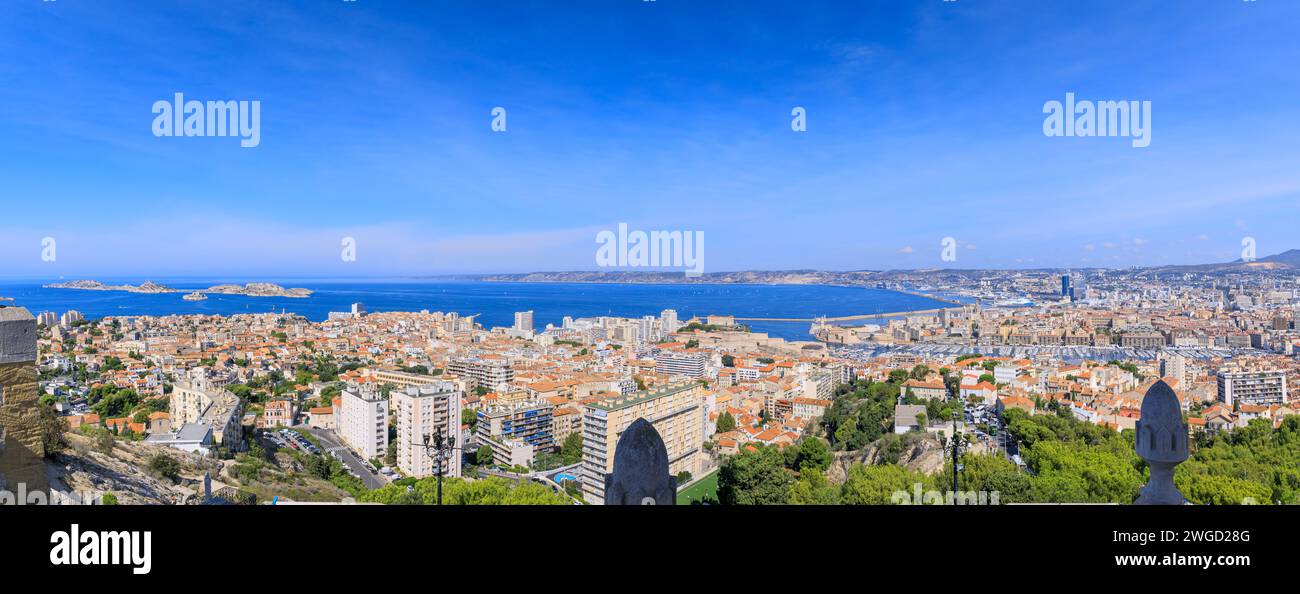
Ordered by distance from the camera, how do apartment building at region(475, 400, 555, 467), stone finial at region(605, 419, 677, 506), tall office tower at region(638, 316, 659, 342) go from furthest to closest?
1. tall office tower at region(638, 316, 659, 342)
2. apartment building at region(475, 400, 555, 467)
3. stone finial at region(605, 419, 677, 506)

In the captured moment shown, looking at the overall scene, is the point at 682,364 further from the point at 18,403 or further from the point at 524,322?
the point at 18,403

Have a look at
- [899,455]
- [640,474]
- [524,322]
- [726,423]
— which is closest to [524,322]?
[524,322]

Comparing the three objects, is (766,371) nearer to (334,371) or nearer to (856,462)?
(856,462)

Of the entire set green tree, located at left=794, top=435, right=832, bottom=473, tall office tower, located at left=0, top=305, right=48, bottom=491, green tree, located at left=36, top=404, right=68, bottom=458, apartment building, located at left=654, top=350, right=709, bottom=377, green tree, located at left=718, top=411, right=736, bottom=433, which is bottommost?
green tree, located at left=718, top=411, right=736, bottom=433

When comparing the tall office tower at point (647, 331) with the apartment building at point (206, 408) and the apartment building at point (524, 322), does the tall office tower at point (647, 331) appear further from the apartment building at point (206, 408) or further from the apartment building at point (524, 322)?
the apartment building at point (206, 408)

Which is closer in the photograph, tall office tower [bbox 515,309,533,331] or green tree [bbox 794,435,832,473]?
green tree [bbox 794,435,832,473]

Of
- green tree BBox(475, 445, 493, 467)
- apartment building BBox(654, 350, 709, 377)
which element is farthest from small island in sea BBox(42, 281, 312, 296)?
apartment building BBox(654, 350, 709, 377)

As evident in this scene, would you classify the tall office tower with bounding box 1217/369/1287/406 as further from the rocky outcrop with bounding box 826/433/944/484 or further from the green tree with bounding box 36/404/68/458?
the green tree with bounding box 36/404/68/458
